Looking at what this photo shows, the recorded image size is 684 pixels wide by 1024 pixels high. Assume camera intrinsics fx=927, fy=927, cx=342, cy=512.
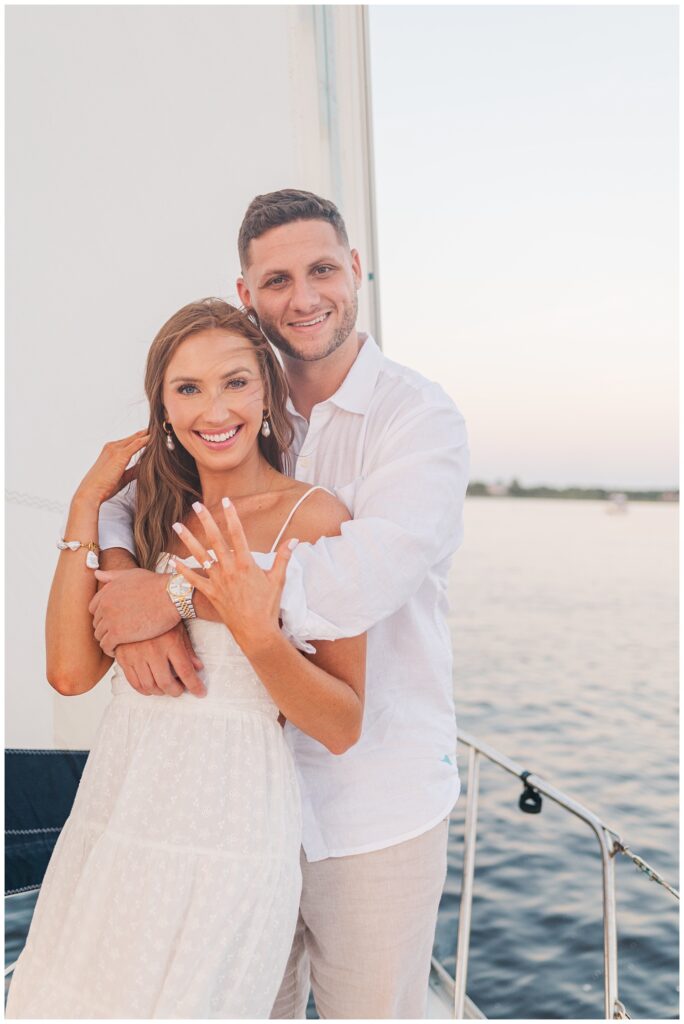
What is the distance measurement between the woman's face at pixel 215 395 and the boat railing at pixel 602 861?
1.01 meters

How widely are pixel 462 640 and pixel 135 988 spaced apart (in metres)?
17.3

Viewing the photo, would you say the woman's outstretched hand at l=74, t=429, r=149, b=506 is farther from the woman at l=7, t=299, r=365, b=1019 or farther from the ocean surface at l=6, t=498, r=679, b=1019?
the ocean surface at l=6, t=498, r=679, b=1019

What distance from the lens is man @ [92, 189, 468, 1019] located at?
136 cm

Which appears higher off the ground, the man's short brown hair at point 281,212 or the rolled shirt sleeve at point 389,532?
the man's short brown hair at point 281,212

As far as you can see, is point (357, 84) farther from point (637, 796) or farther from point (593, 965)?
point (637, 796)

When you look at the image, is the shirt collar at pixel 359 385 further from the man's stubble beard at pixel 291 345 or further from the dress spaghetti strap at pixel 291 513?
the dress spaghetti strap at pixel 291 513

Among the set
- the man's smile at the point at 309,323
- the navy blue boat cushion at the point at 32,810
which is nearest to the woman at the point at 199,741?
the man's smile at the point at 309,323

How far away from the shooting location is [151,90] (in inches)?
74.5

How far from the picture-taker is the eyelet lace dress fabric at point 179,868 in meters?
1.27

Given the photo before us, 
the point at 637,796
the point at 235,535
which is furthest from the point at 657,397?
the point at 235,535

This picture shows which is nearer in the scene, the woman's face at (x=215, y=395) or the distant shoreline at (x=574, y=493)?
the woman's face at (x=215, y=395)

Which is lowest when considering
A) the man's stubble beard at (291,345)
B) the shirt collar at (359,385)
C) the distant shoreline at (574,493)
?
the distant shoreline at (574,493)

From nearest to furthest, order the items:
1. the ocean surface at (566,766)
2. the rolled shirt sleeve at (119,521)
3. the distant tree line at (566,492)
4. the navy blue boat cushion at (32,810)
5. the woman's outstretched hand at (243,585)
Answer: the woman's outstretched hand at (243,585) → the rolled shirt sleeve at (119,521) → the navy blue boat cushion at (32,810) → the ocean surface at (566,766) → the distant tree line at (566,492)

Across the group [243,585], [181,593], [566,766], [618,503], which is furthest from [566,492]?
[243,585]
